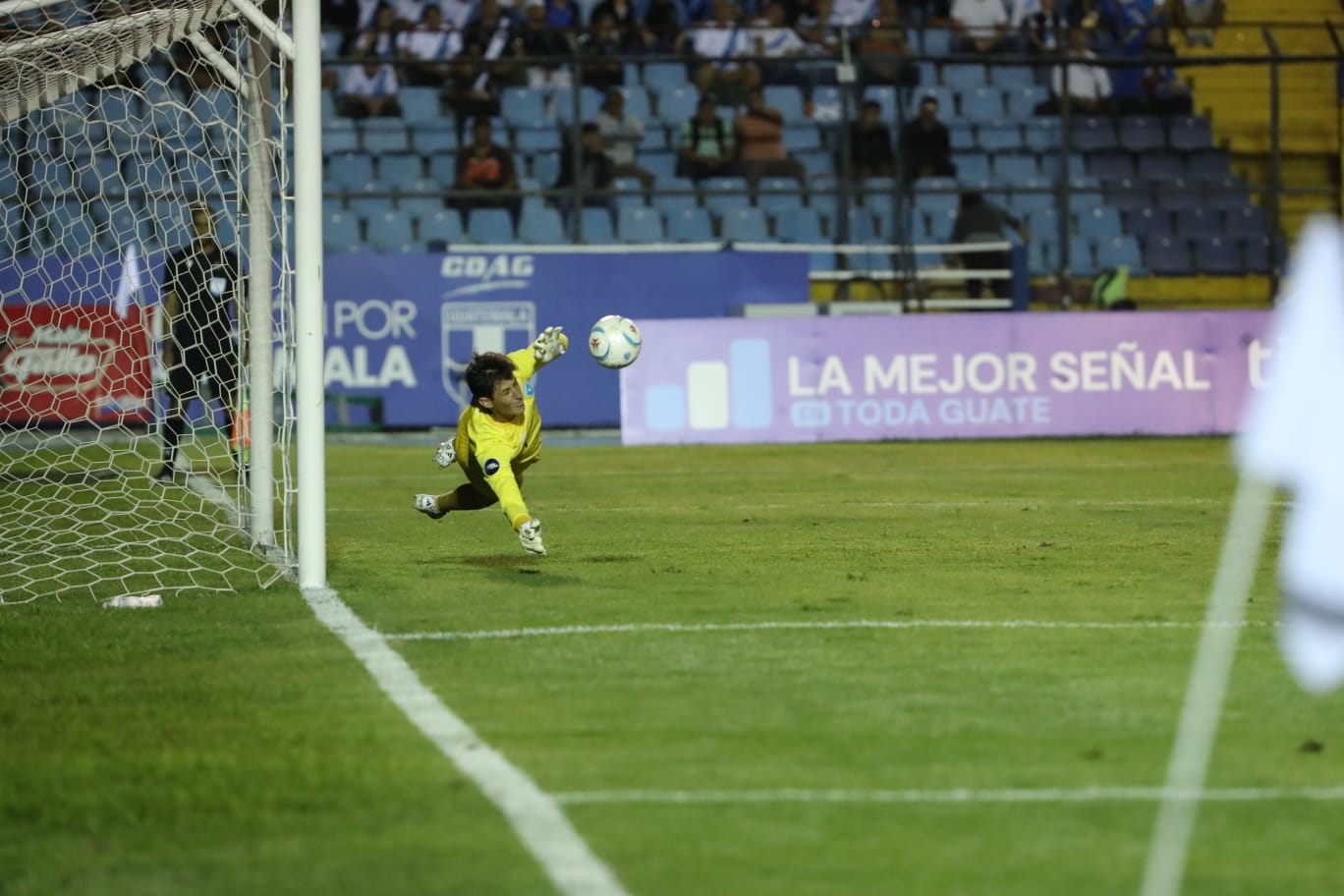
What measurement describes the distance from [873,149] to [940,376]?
3.60 m

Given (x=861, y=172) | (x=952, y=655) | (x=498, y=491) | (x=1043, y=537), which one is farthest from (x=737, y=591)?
(x=861, y=172)

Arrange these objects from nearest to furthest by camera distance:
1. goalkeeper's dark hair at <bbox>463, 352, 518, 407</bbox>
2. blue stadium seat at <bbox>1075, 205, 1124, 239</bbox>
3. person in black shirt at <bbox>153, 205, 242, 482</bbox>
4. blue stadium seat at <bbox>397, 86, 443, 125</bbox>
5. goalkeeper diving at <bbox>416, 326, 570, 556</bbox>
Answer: goalkeeper diving at <bbox>416, 326, 570, 556</bbox> < goalkeeper's dark hair at <bbox>463, 352, 518, 407</bbox> < person in black shirt at <bbox>153, 205, 242, 482</bbox> < blue stadium seat at <bbox>397, 86, 443, 125</bbox> < blue stadium seat at <bbox>1075, 205, 1124, 239</bbox>

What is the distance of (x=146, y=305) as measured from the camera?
18984 millimetres

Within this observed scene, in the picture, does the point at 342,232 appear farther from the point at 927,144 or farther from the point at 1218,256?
the point at 1218,256

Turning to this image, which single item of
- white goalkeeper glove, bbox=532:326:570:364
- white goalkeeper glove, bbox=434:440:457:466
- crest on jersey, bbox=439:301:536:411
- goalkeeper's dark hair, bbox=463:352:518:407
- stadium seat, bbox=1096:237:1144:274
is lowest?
white goalkeeper glove, bbox=434:440:457:466

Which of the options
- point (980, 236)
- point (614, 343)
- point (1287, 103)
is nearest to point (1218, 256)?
point (1287, 103)

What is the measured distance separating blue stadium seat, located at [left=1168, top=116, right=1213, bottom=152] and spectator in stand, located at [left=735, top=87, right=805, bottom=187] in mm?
5495

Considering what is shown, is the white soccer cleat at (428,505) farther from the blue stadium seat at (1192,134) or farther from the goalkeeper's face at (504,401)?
the blue stadium seat at (1192,134)

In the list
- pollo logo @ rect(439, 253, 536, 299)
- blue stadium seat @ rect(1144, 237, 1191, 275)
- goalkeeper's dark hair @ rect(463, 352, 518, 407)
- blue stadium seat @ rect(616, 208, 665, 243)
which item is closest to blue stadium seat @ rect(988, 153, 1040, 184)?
blue stadium seat @ rect(1144, 237, 1191, 275)

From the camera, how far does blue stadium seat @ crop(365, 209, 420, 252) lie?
73.7ft

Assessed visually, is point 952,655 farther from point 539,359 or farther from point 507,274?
point 507,274

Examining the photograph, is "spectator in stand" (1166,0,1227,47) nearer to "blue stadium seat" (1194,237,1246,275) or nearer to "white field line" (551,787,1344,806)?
"blue stadium seat" (1194,237,1246,275)

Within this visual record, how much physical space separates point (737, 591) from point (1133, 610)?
1684mm

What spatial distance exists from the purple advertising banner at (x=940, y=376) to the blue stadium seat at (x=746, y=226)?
146 inches
